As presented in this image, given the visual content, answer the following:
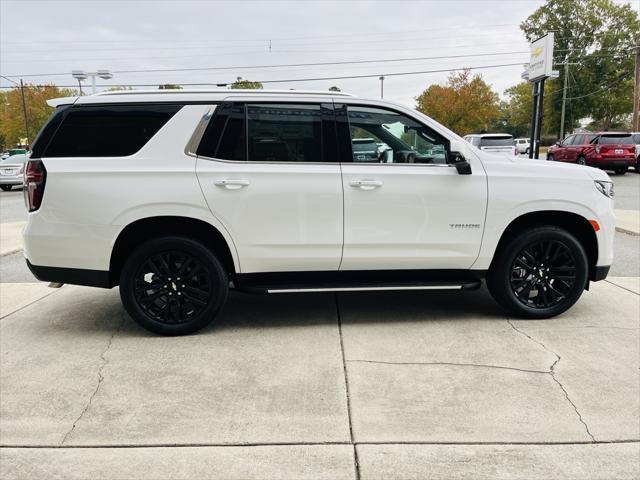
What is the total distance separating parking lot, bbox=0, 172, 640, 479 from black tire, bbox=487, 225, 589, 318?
19 cm

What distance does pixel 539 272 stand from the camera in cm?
470

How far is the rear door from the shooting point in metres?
4.27

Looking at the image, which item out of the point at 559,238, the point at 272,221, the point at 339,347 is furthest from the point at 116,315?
the point at 559,238

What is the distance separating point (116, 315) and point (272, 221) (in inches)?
76.0

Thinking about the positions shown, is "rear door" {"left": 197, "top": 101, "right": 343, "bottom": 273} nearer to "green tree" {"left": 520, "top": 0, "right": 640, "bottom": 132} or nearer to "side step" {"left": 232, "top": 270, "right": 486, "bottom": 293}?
"side step" {"left": 232, "top": 270, "right": 486, "bottom": 293}

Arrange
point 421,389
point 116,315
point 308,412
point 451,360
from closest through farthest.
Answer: point 308,412
point 421,389
point 451,360
point 116,315

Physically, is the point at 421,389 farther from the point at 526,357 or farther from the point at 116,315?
the point at 116,315

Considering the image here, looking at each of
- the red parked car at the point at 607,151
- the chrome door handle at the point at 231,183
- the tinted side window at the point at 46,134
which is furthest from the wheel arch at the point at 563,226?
the red parked car at the point at 607,151

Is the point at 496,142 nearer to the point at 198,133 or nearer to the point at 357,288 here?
the point at 357,288

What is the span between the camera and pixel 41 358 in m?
4.06

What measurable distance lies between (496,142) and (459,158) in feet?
64.9

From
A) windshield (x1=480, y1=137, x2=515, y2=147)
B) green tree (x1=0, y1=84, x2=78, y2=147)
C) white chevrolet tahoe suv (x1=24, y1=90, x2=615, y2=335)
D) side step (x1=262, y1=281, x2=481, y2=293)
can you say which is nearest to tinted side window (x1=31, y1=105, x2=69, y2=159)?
white chevrolet tahoe suv (x1=24, y1=90, x2=615, y2=335)

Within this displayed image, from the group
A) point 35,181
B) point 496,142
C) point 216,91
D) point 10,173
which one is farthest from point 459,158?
point 10,173

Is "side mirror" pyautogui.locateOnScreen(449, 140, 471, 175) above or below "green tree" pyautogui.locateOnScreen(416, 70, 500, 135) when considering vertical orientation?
below
